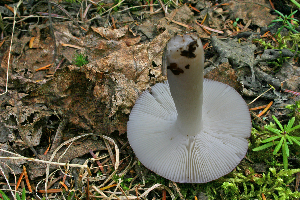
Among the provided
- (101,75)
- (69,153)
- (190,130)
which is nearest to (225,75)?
(190,130)

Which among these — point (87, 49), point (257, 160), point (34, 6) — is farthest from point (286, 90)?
point (34, 6)

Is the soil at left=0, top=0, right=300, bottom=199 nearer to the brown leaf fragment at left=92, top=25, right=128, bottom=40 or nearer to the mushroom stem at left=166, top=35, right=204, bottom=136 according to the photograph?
the brown leaf fragment at left=92, top=25, right=128, bottom=40

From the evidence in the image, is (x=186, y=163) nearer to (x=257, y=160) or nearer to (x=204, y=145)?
(x=204, y=145)

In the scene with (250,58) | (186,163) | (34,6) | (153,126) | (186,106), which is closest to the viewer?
(186,106)

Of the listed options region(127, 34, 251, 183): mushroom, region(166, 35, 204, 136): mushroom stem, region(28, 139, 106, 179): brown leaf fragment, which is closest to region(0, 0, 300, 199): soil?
region(28, 139, 106, 179): brown leaf fragment

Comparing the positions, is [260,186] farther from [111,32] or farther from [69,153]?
[111,32]

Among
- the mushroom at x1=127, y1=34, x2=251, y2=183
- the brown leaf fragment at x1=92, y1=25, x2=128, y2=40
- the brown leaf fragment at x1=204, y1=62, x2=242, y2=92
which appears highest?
the brown leaf fragment at x1=92, y1=25, x2=128, y2=40
